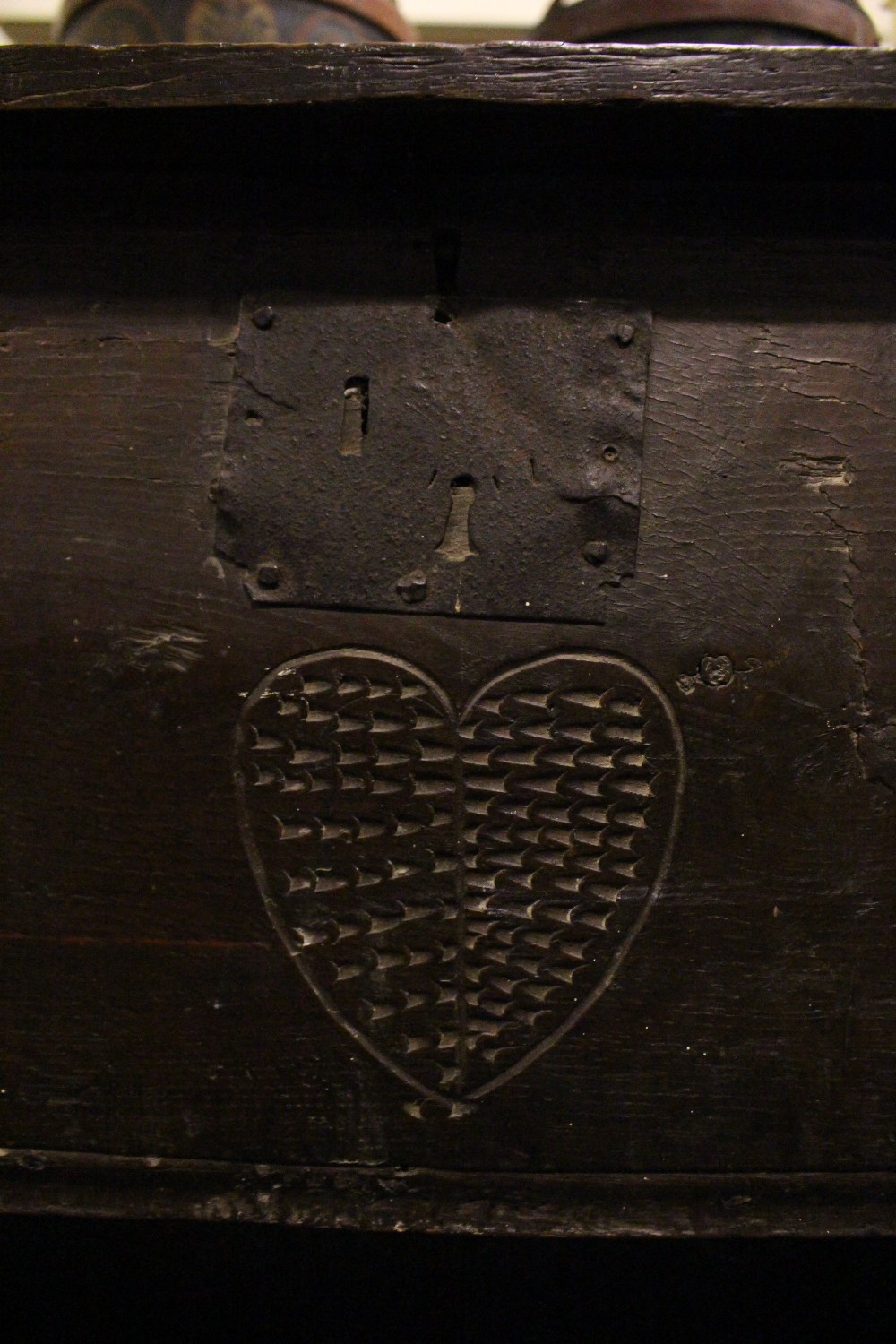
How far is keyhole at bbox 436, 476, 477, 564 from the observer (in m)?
0.82

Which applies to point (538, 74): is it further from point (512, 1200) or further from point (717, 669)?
point (512, 1200)

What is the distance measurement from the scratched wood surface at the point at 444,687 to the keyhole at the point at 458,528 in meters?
0.05

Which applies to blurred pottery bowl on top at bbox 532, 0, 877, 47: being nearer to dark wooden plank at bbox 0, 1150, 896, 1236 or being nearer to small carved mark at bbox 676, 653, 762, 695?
small carved mark at bbox 676, 653, 762, 695

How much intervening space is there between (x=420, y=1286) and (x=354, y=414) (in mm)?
756

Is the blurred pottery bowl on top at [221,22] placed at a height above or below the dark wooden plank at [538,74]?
above

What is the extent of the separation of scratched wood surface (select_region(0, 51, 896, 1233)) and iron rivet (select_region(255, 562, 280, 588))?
23mm

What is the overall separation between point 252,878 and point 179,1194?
0.26m

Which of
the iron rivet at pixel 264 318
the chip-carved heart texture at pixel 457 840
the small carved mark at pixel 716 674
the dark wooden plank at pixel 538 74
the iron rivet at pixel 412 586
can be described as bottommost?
the chip-carved heart texture at pixel 457 840

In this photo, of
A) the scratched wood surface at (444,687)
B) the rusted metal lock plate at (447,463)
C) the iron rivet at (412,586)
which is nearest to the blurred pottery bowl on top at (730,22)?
the scratched wood surface at (444,687)

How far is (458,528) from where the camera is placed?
826mm

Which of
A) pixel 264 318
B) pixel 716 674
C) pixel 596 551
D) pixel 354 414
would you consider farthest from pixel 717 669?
pixel 264 318

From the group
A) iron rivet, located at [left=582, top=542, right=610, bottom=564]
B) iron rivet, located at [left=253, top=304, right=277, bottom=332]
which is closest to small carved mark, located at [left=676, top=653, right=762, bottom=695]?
iron rivet, located at [left=582, top=542, right=610, bottom=564]

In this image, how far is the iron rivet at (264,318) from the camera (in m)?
0.84

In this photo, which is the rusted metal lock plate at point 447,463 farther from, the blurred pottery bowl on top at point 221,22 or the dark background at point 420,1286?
the dark background at point 420,1286
